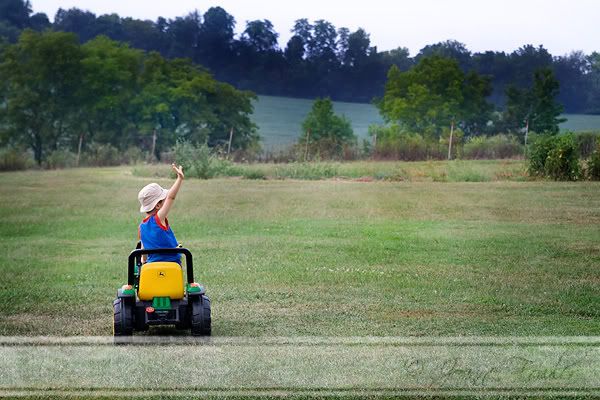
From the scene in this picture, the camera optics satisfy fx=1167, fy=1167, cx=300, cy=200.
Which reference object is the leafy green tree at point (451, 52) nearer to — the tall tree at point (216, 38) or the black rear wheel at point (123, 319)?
the tall tree at point (216, 38)

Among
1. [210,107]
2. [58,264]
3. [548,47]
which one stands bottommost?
[58,264]

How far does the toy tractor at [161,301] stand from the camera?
235 inches

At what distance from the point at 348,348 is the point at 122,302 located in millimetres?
1206

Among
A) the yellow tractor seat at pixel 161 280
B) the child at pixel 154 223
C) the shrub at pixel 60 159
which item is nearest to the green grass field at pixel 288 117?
the shrub at pixel 60 159

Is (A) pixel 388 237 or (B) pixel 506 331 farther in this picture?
(A) pixel 388 237

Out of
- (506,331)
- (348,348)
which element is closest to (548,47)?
Answer: (506,331)

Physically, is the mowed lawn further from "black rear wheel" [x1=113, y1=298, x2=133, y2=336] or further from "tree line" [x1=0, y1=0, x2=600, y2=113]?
"tree line" [x1=0, y1=0, x2=600, y2=113]

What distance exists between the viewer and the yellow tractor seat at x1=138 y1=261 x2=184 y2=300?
19.6 ft

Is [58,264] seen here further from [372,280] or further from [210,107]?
[210,107]

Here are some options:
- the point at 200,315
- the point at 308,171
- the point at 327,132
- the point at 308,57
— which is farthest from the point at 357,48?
the point at 200,315

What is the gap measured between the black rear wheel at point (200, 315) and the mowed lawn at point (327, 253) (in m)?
0.44

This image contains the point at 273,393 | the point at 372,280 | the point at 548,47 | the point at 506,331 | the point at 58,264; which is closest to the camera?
the point at 273,393

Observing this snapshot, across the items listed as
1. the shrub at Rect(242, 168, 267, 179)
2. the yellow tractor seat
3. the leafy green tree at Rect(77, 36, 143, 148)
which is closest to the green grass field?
the shrub at Rect(242, 168, 267, 179)

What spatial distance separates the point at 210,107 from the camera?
1415 cm
